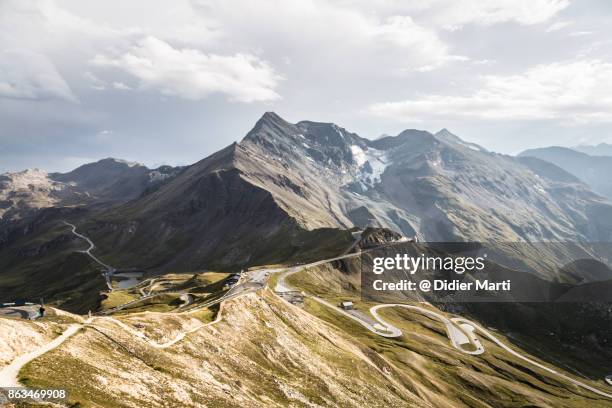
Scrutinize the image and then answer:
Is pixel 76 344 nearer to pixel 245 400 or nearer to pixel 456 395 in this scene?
pixel 245 400

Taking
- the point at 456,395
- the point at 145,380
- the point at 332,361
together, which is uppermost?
the point at 145,380

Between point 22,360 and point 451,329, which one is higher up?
point 22,360

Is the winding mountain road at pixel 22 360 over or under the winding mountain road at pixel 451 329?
over

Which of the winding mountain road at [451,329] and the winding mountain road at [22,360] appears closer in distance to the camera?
the winding mountain road at [22,360]

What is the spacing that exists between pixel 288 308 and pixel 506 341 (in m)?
141

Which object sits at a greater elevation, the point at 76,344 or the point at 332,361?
the point at 76,344

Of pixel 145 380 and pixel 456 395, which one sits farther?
pixel 456 395

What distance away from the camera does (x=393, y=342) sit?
430 feet

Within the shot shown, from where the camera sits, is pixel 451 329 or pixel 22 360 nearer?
pixel 22 360

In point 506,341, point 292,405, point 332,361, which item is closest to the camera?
point 292,405

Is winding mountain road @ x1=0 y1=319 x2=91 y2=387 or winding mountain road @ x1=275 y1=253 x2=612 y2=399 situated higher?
winding mountain road @ x1=0 y1=319 x2=91 y2=387

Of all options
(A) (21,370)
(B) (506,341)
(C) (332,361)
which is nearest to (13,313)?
(C) (332,361)

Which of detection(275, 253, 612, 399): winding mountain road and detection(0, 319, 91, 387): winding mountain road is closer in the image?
detection(0, 319, 91, 387): winding mountain road

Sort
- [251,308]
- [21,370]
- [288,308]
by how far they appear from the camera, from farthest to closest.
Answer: [288,308] → [251,308] → [21,370]
